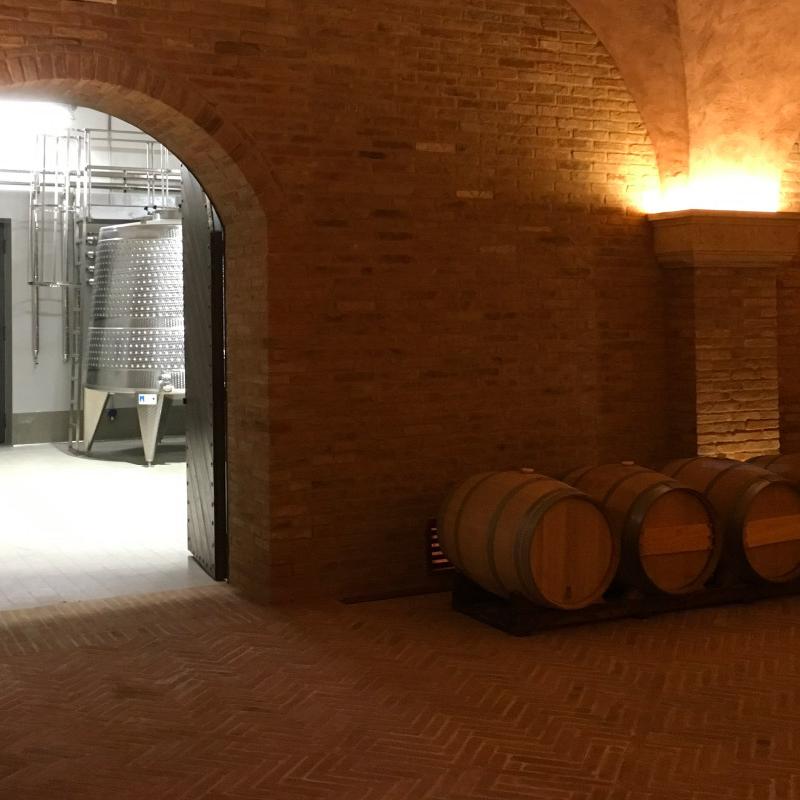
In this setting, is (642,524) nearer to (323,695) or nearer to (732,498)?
(732,498)

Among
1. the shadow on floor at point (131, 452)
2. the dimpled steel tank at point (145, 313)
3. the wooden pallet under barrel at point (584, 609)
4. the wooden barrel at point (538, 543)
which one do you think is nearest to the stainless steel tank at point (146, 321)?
the dimpled steel tank at point (145, 313)

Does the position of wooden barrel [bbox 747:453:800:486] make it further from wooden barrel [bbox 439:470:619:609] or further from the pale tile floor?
the pale tile floor

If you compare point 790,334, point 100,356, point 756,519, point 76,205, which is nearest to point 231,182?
point 756,519

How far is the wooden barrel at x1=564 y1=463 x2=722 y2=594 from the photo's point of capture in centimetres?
701

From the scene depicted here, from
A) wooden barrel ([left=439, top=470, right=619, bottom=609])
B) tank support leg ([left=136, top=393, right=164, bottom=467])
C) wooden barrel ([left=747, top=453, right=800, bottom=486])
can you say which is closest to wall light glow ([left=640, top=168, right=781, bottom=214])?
wooden barrel ([left=747, top=453, right=800, bottom=486])

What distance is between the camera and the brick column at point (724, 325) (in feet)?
28.3

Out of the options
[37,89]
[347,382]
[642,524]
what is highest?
[37,89]

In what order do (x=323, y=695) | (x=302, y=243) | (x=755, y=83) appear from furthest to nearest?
(x=755, y=83) < (x=302, y=243) < (x=323, y=695)

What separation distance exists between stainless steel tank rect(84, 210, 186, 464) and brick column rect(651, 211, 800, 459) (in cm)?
777

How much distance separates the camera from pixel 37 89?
274 inches

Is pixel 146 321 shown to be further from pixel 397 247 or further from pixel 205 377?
pixel 397 247

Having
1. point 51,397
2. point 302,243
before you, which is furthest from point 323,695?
point 51,397

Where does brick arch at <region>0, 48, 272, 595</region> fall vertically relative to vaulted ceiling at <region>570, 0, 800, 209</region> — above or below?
below

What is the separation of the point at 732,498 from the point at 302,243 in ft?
10.5
